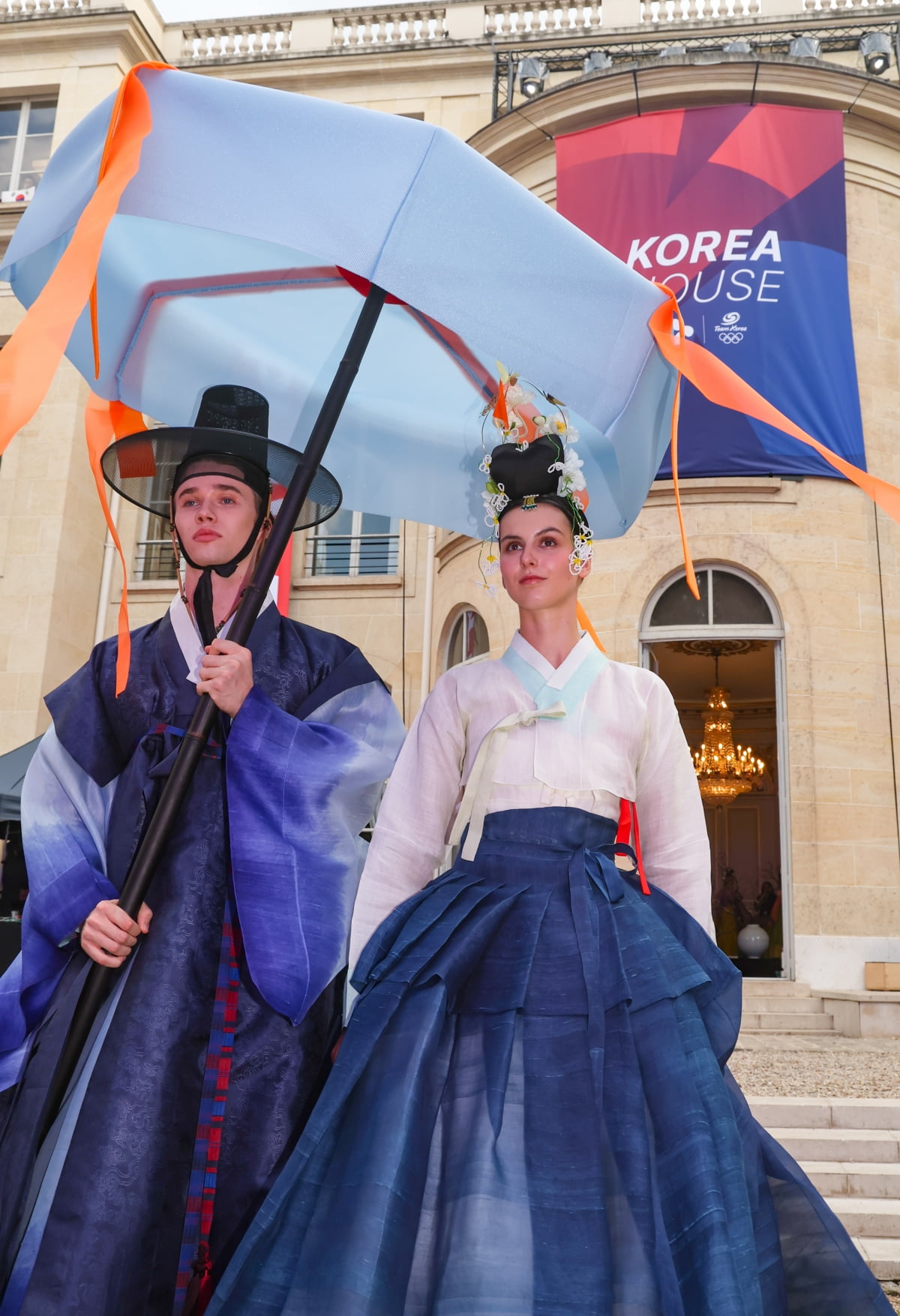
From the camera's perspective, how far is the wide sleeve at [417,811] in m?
2.56

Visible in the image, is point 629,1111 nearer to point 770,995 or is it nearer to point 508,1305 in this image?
point 508,1305

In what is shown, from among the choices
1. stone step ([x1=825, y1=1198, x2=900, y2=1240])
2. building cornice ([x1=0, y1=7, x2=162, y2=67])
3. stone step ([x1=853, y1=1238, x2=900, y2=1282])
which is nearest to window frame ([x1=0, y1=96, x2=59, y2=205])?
building cornice ([x1=0, y1=7, x2=162, y2=67])

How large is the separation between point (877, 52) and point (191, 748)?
1299 cm

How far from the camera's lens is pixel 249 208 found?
232 centimetres

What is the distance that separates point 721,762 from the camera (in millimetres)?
13516

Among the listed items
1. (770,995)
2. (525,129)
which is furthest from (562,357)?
(525,129)

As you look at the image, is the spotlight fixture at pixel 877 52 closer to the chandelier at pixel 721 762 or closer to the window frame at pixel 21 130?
the chandelier at pixel 721 762

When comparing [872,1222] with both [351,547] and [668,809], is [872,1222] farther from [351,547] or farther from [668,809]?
[351,547]

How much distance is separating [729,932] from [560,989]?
13346 mm

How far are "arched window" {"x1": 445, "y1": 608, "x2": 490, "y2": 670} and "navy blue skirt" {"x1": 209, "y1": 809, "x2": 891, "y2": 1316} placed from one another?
27.3ft

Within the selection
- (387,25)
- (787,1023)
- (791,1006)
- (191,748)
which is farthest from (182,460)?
(387,25)

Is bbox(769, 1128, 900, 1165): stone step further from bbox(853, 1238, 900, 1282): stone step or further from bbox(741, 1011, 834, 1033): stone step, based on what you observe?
bbox(741, 1011, 834, 1033): stone step

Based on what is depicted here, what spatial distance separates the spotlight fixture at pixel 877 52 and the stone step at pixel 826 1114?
36.2ft

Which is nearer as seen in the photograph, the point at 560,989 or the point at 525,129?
the point at 560,989
